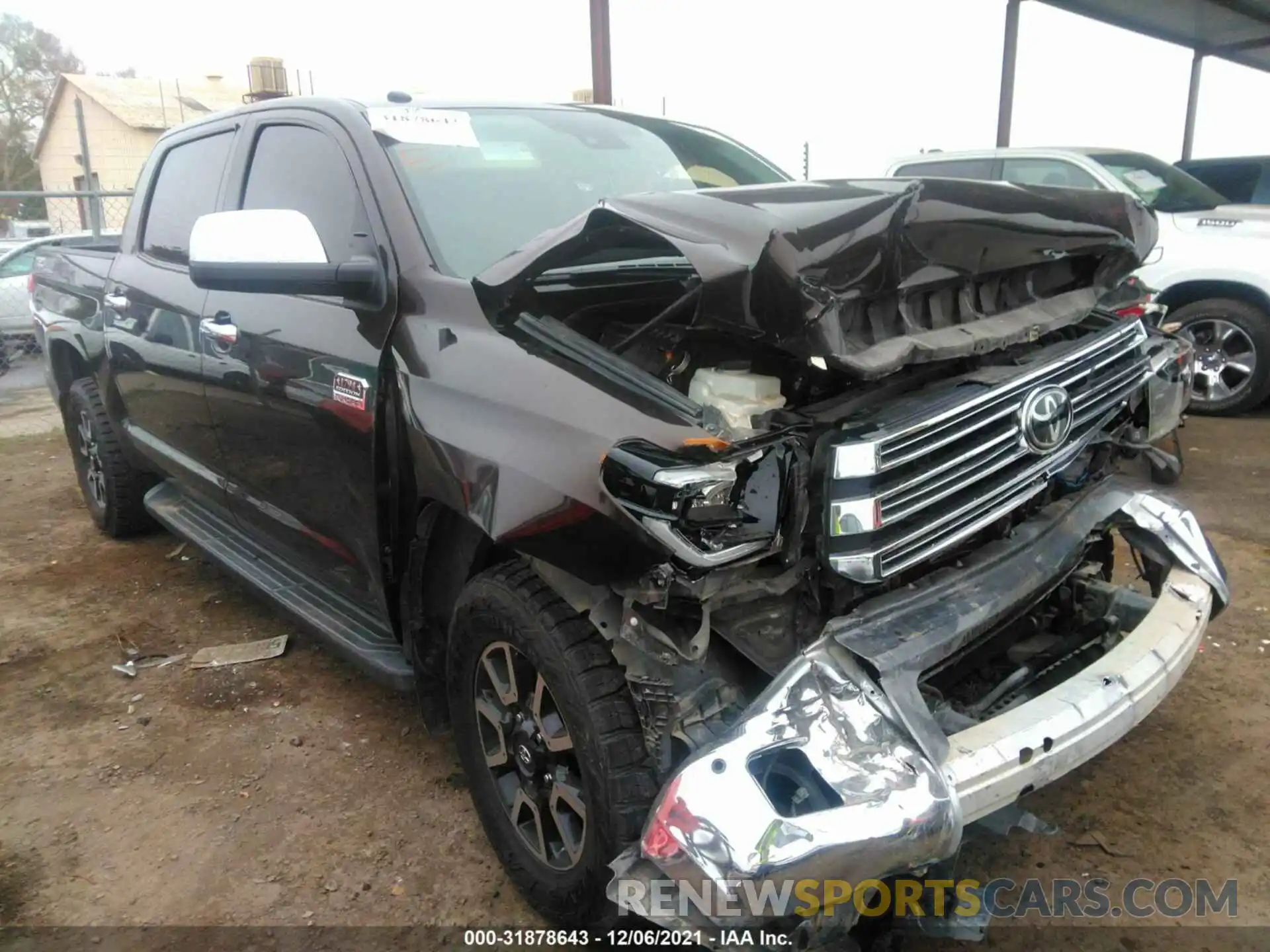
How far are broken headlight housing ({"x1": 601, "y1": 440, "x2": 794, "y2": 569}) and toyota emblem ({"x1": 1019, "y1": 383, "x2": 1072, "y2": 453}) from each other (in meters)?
0.65

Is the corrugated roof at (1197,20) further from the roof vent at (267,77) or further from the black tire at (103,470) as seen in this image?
the black tire at (103,470)

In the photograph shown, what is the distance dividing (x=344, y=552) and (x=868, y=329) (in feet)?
5.51

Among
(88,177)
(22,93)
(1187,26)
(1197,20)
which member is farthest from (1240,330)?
(22,93)

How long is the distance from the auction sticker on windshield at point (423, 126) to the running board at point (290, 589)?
142 centimetres

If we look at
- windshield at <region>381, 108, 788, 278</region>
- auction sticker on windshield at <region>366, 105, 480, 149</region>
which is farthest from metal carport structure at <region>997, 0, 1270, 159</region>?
auction sticker on windshield at <region>366, 105, 480, 149</region>

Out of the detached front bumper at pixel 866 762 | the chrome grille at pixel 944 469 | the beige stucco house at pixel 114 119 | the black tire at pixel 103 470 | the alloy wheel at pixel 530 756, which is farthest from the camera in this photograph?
the beige stucco house at pixel 114 119

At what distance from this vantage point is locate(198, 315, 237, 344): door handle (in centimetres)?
304

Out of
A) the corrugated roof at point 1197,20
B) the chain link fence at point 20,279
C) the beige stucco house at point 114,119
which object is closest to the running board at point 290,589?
the chain link fence at point 20,279

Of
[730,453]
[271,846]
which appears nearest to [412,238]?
[730,453]

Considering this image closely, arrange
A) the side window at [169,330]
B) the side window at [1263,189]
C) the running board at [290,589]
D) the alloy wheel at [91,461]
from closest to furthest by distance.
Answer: the running board at [290,589]
the side window at [169,330]
the alloy wheel at [91,461]
the side window at [1263,189]

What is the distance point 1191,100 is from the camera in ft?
54.9

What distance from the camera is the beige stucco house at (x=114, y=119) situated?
24.6m

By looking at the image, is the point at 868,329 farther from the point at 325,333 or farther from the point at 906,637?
the point at 325,333

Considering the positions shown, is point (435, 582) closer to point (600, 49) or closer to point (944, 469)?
point (944, 469)
